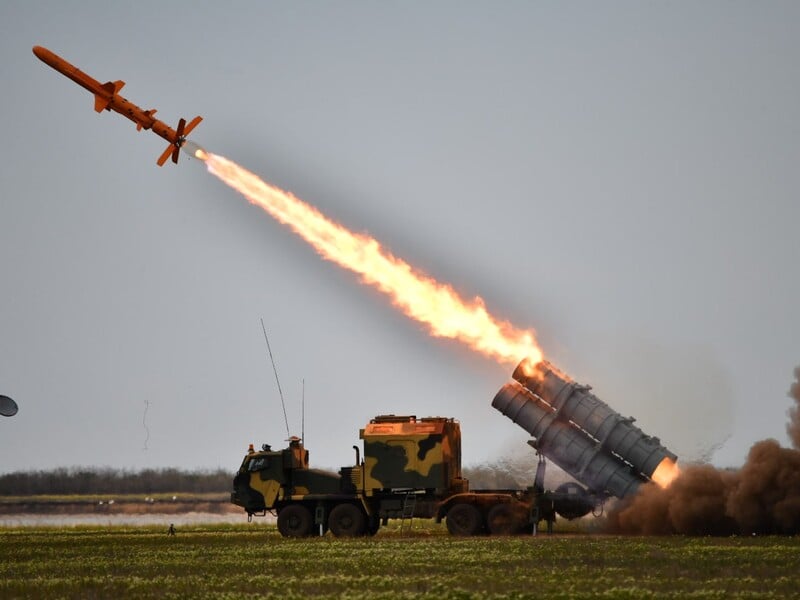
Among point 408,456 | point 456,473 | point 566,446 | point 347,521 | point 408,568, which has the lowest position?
point 408,568

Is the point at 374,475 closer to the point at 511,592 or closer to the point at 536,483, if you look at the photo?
the point at 536,483

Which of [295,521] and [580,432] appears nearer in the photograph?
[580,432]

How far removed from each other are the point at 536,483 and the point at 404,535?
4868mm

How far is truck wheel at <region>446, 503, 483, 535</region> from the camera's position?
41.1 meters

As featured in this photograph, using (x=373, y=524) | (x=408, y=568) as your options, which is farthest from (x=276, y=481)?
(x=408, y=568)

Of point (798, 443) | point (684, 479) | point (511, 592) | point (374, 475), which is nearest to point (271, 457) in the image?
point (374, 475)

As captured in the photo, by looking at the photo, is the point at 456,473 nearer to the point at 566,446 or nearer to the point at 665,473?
the point at 566,446

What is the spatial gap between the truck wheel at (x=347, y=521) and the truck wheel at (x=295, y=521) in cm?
Result: 84

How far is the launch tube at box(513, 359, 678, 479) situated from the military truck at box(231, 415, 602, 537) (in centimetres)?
212

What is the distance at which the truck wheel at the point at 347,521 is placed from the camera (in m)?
42.0

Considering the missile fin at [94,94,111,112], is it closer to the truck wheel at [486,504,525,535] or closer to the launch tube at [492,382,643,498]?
the launch tube at [492,382,643,498]

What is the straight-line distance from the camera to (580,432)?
41.3 m

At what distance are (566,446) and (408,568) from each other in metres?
14.0

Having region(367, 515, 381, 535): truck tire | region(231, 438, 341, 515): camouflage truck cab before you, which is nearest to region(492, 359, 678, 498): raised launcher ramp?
region(367, 515, 381, 535): truck tire
